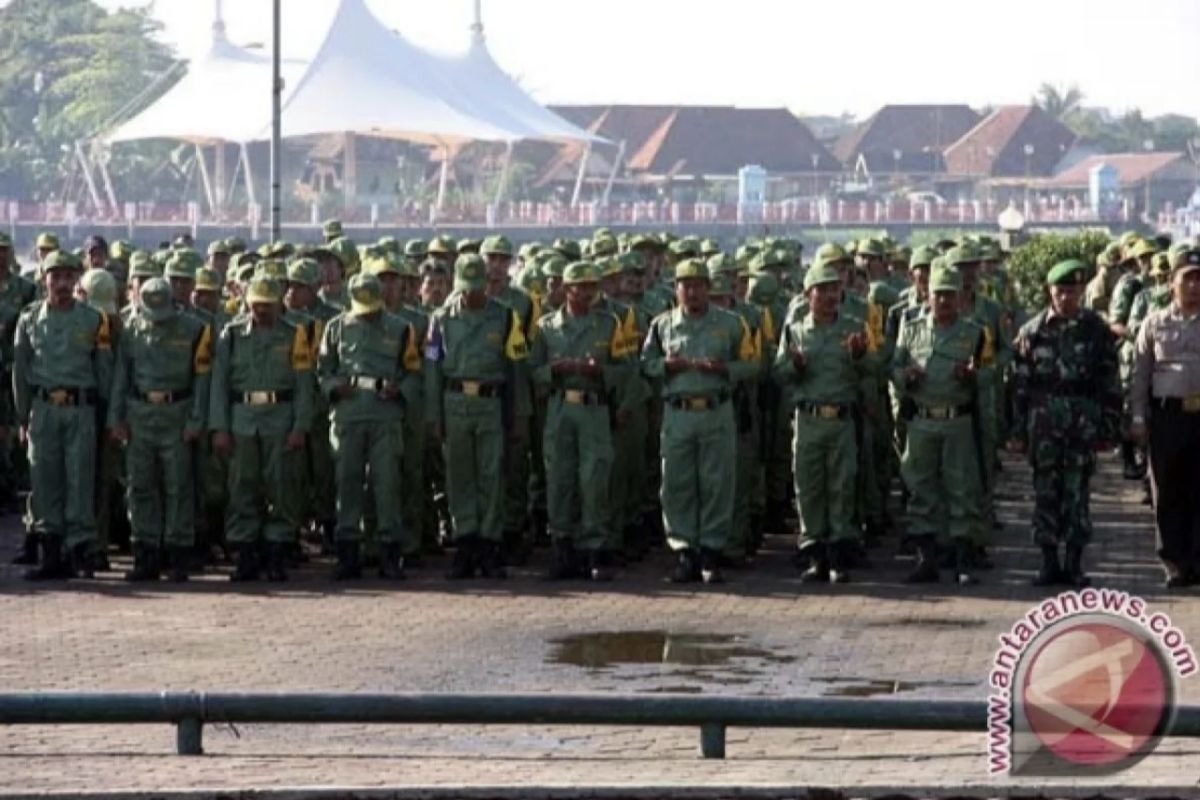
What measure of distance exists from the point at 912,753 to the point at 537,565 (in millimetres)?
7897

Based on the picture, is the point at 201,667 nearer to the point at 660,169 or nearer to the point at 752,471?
the point at 752,471

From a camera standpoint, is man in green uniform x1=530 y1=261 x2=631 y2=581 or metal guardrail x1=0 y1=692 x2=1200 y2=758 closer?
metal guardrail x1=0 y1=692 x2=1200 y2=758

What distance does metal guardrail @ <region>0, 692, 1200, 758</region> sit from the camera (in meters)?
12.2

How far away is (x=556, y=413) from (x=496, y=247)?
6.94 ft

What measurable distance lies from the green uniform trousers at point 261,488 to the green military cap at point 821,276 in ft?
10.4

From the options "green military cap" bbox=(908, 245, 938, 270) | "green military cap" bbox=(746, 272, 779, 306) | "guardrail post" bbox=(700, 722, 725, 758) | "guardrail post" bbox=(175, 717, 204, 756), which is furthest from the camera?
"green military cap" bbox=(746, 272, 779, 306)

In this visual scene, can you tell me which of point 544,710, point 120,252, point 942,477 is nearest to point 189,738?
point 544,710

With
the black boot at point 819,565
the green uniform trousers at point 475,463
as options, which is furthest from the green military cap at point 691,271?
the black boot at point 819,565

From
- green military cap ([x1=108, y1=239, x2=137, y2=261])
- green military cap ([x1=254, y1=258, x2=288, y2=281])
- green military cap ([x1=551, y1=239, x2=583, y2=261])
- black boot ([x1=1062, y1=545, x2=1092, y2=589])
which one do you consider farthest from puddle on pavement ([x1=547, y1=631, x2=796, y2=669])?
green military cap ([x1=108, y1=239, x2=137, y2=261])

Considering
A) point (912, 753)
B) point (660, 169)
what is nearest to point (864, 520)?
point (912, 753)

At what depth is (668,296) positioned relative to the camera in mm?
22828

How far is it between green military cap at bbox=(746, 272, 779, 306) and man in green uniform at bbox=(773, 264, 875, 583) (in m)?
2.63

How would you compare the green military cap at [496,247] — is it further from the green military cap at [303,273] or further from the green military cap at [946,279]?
the green military cap at [946,279]

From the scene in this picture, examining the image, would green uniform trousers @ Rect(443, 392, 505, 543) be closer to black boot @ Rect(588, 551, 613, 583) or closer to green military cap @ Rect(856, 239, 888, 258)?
black boot @ Rect(588, 551, 613, 583)
